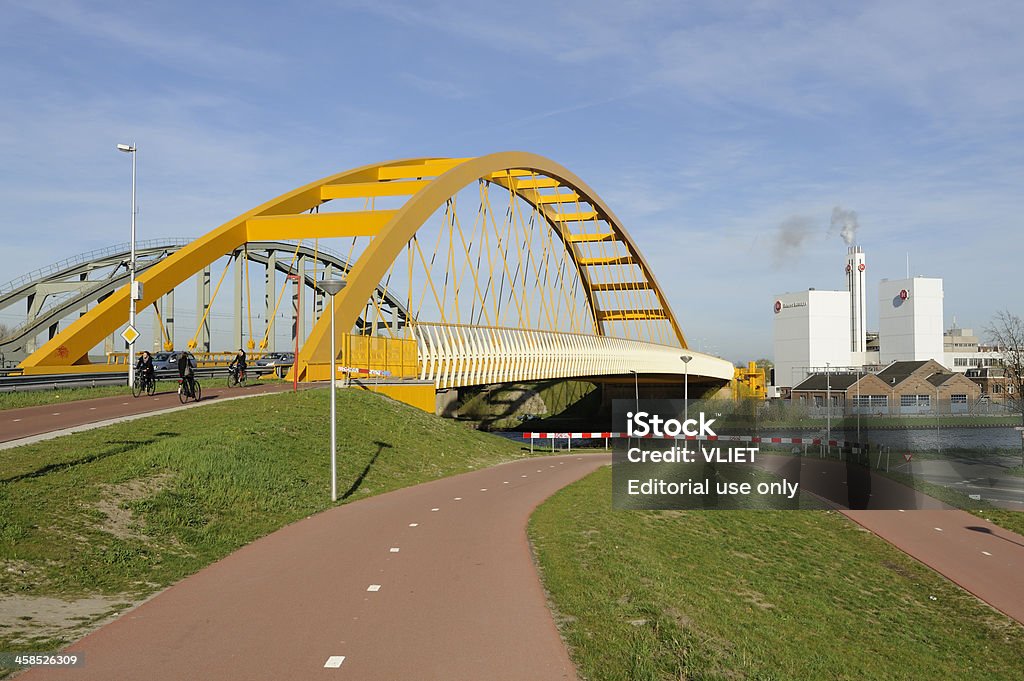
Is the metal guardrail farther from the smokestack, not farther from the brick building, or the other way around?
the smokestack

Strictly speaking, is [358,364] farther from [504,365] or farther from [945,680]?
[945,680]

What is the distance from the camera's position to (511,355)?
36.8m

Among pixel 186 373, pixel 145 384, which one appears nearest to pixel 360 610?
pixel 186 373

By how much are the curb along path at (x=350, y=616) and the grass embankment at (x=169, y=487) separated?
660mm

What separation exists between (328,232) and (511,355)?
1021 centimetres

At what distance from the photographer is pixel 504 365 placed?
3606 cm

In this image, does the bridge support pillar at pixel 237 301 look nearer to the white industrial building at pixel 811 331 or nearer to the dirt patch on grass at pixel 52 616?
the dirt patch on grass at pixel 52 616

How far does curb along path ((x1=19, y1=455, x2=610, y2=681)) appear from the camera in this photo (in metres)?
7.01

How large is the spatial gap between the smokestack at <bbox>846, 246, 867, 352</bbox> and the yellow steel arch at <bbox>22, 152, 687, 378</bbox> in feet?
293

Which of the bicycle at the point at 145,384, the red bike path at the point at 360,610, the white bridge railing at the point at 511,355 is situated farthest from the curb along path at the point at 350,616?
the white bridge railing at the point at 511,355

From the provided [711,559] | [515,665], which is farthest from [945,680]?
[515,665]

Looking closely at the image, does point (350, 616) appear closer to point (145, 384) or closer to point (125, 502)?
point (125, 502)

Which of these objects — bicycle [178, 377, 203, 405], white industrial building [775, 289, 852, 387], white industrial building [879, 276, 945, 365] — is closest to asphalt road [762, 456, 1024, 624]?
bicycle [178, 377, 203, 405]

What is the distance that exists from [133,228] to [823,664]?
1128 inches
